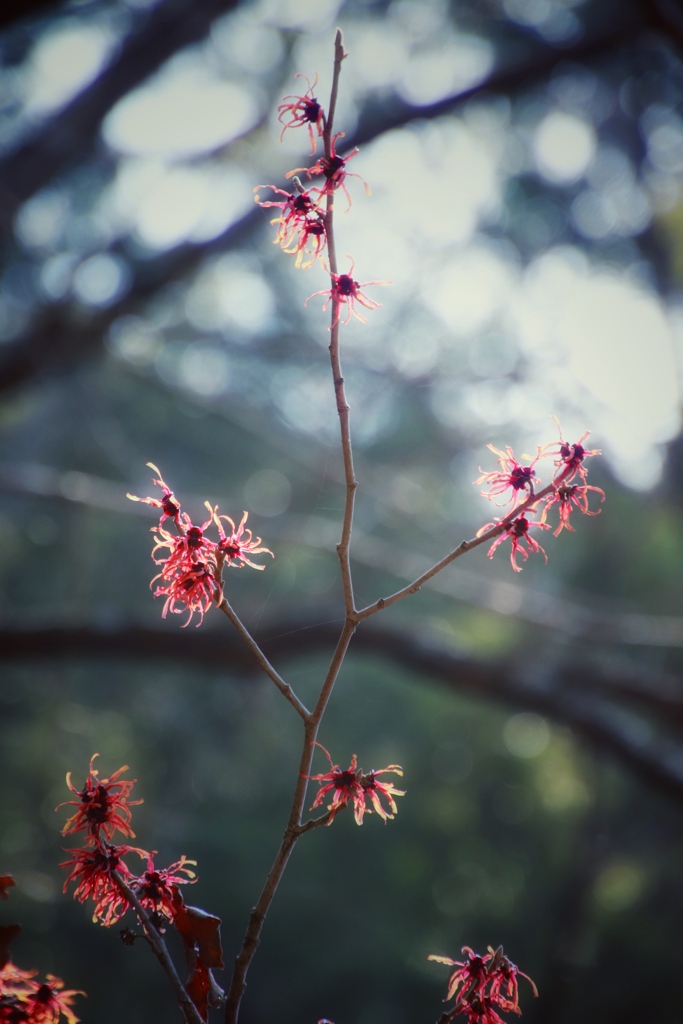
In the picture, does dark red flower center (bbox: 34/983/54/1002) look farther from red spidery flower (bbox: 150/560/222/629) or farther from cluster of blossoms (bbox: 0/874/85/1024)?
red spidery flower (bbox: 150/560/222/629)

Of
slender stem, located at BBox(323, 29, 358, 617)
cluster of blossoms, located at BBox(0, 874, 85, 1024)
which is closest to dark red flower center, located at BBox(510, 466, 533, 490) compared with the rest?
slender stem, located at BBox(323, 29, 358, 617)

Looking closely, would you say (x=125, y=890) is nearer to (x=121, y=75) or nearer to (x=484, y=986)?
(x=484, y=986)

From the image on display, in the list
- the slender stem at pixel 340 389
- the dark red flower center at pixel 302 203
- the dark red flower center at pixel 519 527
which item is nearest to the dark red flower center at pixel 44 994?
the slender stem at pixel 340 389

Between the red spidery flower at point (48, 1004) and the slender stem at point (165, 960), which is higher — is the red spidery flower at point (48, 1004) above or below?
below

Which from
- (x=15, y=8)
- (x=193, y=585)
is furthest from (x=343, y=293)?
(x=15, y=8)

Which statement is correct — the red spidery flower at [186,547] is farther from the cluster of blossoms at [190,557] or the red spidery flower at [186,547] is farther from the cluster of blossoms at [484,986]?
the cluster of blossoms at [484,986]
